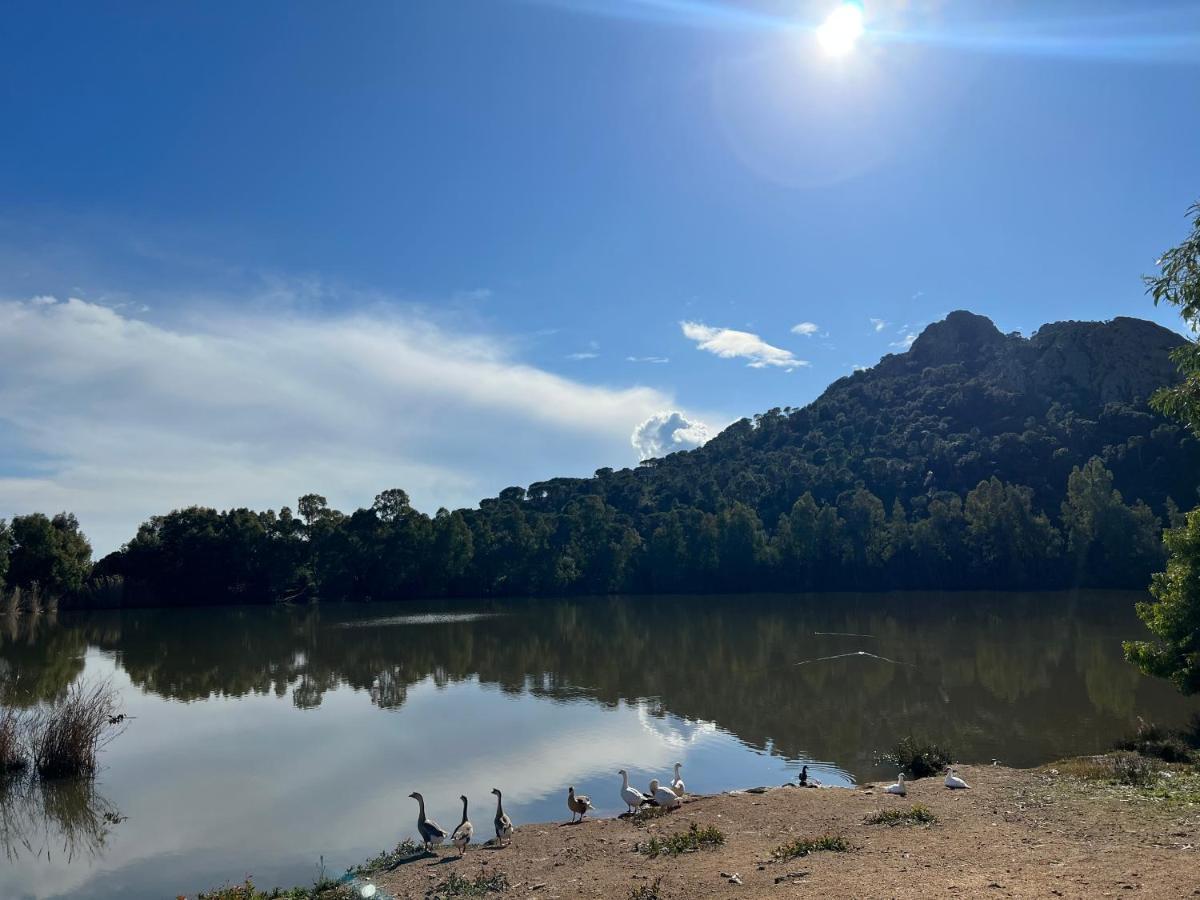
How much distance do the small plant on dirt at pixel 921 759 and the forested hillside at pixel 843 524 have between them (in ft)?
233

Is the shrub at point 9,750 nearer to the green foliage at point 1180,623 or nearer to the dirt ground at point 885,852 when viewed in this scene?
the dirt ground at point 885,852

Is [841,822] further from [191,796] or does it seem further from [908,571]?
[908,571]

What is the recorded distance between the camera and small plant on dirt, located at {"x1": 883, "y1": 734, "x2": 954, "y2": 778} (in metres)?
17.6

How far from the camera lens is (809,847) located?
36.2 feet

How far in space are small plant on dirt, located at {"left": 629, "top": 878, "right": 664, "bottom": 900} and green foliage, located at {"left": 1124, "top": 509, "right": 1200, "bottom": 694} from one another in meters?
15.1

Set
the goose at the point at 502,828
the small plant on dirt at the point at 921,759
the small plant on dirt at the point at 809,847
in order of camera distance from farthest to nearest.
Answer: the small plant on dirt at the point at 921,759 < the goose at the point at 502,828 < the small plant on dirt at the point at 809,847

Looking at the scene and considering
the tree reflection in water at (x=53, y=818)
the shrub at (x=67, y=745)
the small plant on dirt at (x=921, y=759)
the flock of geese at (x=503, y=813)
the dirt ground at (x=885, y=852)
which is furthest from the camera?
the shrub at (x=67, y=745)

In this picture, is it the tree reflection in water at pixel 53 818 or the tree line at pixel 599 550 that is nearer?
the tree reflection in water at pixel 53 818

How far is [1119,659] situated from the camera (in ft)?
114

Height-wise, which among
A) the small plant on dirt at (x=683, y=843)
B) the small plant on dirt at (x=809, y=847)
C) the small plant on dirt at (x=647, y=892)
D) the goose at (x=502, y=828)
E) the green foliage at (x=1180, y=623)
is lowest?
the goose at (x=502, y=828)

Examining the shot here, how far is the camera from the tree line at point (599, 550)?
81938 millimetres

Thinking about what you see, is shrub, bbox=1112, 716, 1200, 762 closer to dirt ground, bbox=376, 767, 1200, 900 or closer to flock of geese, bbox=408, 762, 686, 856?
dirt ground, bbox=376, 767, 1200, 900

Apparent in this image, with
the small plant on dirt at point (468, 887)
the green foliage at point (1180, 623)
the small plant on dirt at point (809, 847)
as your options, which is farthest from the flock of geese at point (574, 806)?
the green foliage at point (1180, 623)

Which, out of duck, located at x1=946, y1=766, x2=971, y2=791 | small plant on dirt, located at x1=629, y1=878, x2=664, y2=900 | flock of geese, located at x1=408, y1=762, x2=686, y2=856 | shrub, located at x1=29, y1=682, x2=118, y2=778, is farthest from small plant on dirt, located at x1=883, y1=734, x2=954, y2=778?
shrub, located at x1=29, y1=682, x2=118, y2=778
